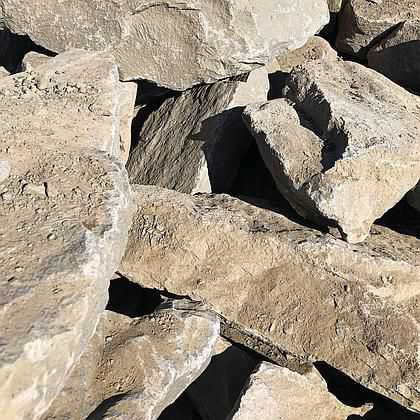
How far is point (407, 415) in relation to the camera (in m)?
2.04

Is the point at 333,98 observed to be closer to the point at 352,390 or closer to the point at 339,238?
the point at 339,238

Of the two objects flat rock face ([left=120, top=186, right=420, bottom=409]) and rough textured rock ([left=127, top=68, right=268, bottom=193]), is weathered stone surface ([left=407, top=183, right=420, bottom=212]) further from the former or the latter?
rough textured rock ([left=127, top=68, right=268, bottom=193])

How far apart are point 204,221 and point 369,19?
1292 mm

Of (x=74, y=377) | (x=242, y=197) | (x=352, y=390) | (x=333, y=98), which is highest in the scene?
(x=333, y=98)

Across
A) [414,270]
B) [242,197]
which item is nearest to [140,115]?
[242,197]

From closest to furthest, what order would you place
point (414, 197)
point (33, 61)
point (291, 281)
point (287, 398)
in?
point (287, 398) < point (291, 281) < point (414, 197) < point (33, 61)

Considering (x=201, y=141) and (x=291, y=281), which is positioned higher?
(x=201, y=141)

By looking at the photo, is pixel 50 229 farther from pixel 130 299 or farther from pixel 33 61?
pixel 33 61

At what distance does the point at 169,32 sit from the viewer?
8.08 feet

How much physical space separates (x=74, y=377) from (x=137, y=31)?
124cm

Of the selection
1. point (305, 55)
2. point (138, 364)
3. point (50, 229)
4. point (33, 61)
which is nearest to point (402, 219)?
point (305, 55)

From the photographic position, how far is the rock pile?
1703 millimetres

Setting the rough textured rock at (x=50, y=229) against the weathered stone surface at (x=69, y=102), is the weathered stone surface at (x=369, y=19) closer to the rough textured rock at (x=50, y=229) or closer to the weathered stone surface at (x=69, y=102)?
the weathered stone surface at (x=69, y=102)

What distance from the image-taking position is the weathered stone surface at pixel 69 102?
2105mm
